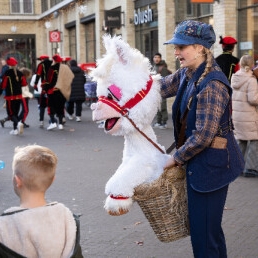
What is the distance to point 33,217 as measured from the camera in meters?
2.76

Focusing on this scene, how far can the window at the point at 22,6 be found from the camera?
41.4 metres

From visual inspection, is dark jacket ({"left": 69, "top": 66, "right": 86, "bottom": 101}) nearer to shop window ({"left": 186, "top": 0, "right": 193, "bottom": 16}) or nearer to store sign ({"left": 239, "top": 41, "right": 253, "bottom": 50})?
shop window ({"left": 186, "top": 0, "right": 193, "bottom": 16})

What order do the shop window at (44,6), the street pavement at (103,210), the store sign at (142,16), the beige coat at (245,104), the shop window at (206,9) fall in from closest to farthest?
1. the street pavement at (103,210)
2. the beige coat at (245,104)
3. the shop window at (206,9)
4. the store sign at (142,16)
5. the shop window at (44,6)

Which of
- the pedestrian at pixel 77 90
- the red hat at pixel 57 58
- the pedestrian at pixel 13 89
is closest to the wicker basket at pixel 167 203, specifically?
the pedestrian at pixel 13 89

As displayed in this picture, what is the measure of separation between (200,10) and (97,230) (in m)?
12.5

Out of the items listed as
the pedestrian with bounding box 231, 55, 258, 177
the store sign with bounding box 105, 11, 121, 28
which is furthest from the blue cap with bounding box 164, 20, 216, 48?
the store sign with bounding box 105, 11, 121, 28

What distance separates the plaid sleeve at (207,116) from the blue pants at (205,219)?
29 cm

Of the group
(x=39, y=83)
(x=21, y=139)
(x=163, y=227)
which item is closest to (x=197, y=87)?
(x=163, y=227)

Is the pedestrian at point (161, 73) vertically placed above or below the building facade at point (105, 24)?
below

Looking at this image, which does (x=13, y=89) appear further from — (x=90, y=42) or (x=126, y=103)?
(x=90, y=42)

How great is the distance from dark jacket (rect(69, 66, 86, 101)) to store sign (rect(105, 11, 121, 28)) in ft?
14.4

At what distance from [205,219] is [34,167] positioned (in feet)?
4.46

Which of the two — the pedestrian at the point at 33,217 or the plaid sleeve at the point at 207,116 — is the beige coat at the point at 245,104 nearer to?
the plaid sleeve at the point at 207,116

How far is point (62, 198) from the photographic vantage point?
7574 millimetres
